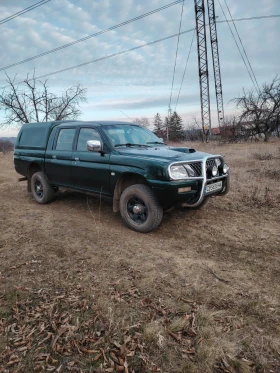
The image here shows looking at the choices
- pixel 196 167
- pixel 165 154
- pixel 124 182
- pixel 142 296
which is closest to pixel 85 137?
pixel 124 182

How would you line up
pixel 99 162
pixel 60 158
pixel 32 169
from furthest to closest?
pixel 32 169 < pixel 60 158 < pixel 99 162

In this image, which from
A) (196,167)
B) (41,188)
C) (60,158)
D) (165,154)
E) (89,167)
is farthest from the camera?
(41,188)

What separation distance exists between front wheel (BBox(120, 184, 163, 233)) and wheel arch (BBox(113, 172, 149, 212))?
21cm

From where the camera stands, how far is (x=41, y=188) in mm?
6488

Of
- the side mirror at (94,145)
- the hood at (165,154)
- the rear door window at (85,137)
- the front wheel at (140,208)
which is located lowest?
the front wheel at (140,208)

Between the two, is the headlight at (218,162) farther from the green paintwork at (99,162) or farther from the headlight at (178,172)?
the headlight at (178,172)

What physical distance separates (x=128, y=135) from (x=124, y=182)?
3.51ft

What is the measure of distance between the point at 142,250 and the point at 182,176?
4.15 feet

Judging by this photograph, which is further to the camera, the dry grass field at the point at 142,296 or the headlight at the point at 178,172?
the headlight at the point at 178,172

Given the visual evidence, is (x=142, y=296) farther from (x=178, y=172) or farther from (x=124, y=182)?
(x=124, y=182)

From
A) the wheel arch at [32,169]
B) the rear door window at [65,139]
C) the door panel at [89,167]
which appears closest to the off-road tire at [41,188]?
the wheel arch at [32,169]

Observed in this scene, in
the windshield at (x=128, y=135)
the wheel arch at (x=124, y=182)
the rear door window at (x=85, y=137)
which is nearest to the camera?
the wheel arch at (x=124, y=182)

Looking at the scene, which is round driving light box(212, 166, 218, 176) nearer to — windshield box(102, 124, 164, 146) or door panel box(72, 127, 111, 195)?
windshield box(102, 124, 164, 146)

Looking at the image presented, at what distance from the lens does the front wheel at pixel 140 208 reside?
423cm
